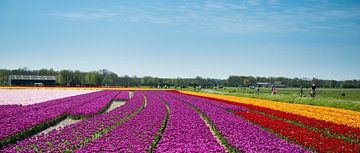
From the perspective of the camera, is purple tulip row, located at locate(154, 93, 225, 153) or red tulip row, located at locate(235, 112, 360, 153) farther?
red tulip row, located at locate(235, 112, 360, 153)

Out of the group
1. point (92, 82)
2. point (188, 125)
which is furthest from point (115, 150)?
point (92, 82)

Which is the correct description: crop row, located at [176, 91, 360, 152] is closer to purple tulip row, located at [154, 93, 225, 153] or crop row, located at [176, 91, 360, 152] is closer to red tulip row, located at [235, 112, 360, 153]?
red tulip row, located at [235, 112, 360, 153]

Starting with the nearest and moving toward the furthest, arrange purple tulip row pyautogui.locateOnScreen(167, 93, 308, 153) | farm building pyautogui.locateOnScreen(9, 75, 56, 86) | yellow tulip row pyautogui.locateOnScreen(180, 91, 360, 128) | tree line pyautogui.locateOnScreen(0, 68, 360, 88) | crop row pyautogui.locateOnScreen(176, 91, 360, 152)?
purple tulip row pyautogui.locateOnScreen(167, 93, 308, 153) → crop row pyautogui.locateOnScreen(176, 91, 360, 152) → yellow tulip row pyautogui.locateOnScreen(180, 91, 360, 128) → farm building pyautogui.locateOnScreen(9, 75, 56, 86) → tree line pyautogui.locateOnScreen(0, 68, 360, 88)

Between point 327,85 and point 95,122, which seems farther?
point 327,85

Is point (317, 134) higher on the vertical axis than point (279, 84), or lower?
lower

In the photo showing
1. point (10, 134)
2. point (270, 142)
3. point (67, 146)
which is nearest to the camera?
point (67, 146)

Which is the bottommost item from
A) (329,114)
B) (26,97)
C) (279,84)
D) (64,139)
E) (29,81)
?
(329,114)

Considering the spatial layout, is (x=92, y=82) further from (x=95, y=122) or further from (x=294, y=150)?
(x=294, y=150)

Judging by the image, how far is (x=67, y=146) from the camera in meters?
10.5

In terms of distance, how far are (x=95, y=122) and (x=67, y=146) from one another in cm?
644

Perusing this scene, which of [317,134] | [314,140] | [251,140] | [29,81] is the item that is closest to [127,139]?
[251,140]

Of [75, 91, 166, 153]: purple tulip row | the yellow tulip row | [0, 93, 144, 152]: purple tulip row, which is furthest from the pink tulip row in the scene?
the yellow tulip row

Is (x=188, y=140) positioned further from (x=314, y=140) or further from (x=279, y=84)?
(x=279, y=84)

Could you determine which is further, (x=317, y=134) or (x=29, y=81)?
(x=29, y=81)
